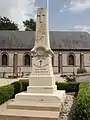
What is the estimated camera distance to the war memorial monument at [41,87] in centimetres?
920

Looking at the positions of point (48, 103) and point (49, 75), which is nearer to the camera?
point (48, 103)

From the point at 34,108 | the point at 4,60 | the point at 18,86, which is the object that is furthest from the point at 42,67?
the point at 4,60

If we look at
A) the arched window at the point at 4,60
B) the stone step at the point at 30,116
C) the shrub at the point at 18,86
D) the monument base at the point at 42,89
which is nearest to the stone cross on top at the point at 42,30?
the monument base at the point at 42,89

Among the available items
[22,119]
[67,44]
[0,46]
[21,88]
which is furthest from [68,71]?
[22,119]

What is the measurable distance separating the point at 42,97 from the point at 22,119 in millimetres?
2762

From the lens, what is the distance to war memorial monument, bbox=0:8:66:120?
9.20m

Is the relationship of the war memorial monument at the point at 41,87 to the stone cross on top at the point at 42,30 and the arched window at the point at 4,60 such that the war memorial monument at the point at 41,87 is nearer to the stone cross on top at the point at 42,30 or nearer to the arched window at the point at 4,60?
the stone cross on top at the point at 42,30

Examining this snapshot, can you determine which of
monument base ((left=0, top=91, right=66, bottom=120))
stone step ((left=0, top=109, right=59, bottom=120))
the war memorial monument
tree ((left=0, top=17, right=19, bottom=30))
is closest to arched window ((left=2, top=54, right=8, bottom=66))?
tree ((left=0, top=17, right=19, bottom=30))

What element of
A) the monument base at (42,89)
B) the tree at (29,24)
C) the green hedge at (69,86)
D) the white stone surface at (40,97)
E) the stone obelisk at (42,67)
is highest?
the tree at (29,24)

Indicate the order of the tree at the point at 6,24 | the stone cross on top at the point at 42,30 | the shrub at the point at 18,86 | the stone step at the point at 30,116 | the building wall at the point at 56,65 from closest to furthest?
1. the stone step at the point at 30,116
2. the stone cross on top at the point at 42,30
3. the shrub at the point at 18,86
4. the building wall at the point at 56,65
5. the tree at the point at 6,24

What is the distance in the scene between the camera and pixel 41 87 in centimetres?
1127

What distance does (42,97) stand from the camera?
34.3ft

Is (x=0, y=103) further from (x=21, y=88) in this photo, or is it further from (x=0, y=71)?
(x=0, y=71)

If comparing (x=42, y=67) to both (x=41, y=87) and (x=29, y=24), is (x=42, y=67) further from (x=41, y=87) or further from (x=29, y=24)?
(x=29, y=24)
